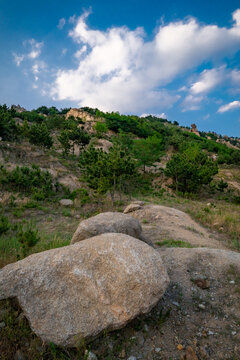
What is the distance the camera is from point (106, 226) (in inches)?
247

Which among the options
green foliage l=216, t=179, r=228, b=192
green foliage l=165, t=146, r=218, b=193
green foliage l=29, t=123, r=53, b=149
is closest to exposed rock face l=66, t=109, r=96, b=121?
green foliage l=29, t=123, r=53, b=149

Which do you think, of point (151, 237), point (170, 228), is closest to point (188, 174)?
point (170, 228)

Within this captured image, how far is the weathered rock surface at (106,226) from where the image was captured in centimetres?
595

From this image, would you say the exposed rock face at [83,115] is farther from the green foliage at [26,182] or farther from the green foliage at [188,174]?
the green foliage at [26,182]

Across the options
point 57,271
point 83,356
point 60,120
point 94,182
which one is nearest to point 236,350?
point 83,356

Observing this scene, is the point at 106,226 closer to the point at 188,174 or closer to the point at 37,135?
the point at 188,174

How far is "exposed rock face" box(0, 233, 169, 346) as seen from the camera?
290cm

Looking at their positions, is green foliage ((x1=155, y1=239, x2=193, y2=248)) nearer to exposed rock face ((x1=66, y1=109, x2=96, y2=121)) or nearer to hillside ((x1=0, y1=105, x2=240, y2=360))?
hillside ((x1=0, y1=105, x2=240, y2=360))

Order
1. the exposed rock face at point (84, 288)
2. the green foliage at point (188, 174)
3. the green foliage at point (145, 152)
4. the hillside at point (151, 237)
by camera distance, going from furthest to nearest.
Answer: the green foliage at point (145, 152), the green foliage at point (188, 174), the hillside at point (151, 237), the exposed rock face at point (84, 288)

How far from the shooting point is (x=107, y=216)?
→ 7129 millimetres

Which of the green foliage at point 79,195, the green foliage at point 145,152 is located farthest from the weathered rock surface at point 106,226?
the green foliage at point 145,152

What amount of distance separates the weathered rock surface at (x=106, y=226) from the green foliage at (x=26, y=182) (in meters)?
13.3

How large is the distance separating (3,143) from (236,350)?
34.3 meters

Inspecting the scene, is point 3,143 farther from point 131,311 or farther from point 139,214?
point 131,311
